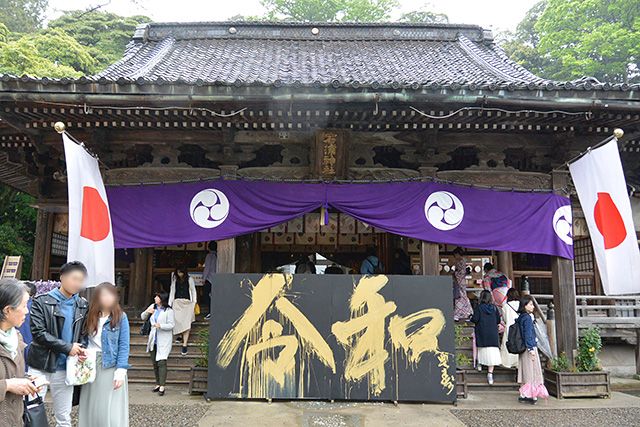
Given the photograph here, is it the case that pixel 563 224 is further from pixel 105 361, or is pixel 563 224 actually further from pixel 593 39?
pixel 593 39

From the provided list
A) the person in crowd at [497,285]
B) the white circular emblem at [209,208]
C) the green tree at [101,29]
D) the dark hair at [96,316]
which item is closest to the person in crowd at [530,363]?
the person in crowd at [497,285]

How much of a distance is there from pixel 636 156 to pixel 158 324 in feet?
31.5

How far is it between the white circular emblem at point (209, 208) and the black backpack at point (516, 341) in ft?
16.7

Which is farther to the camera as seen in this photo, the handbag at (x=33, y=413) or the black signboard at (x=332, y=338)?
the black signboard at (x=332, y=338)

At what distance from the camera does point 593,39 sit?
886 inches

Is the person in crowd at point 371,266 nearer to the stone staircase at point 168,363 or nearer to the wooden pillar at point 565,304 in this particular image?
the wooden pillar at point 565,304

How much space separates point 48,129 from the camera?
7230 mm

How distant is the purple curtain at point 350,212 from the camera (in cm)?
732

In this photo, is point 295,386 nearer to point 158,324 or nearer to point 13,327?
point 158,324

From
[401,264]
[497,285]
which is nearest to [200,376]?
[401,264]

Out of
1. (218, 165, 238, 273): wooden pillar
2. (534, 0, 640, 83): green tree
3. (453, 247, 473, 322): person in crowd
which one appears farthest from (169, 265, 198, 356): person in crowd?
(534, 0, 640, 83): green tree

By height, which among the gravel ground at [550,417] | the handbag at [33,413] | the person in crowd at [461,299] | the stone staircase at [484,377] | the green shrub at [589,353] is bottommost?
the gravel ground at [550,417]

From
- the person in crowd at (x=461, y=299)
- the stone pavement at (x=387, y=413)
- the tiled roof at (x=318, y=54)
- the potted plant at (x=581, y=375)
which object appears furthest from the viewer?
the tiled roof at (x=318, y=54)

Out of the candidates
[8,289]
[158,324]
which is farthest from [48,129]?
[8,289]
